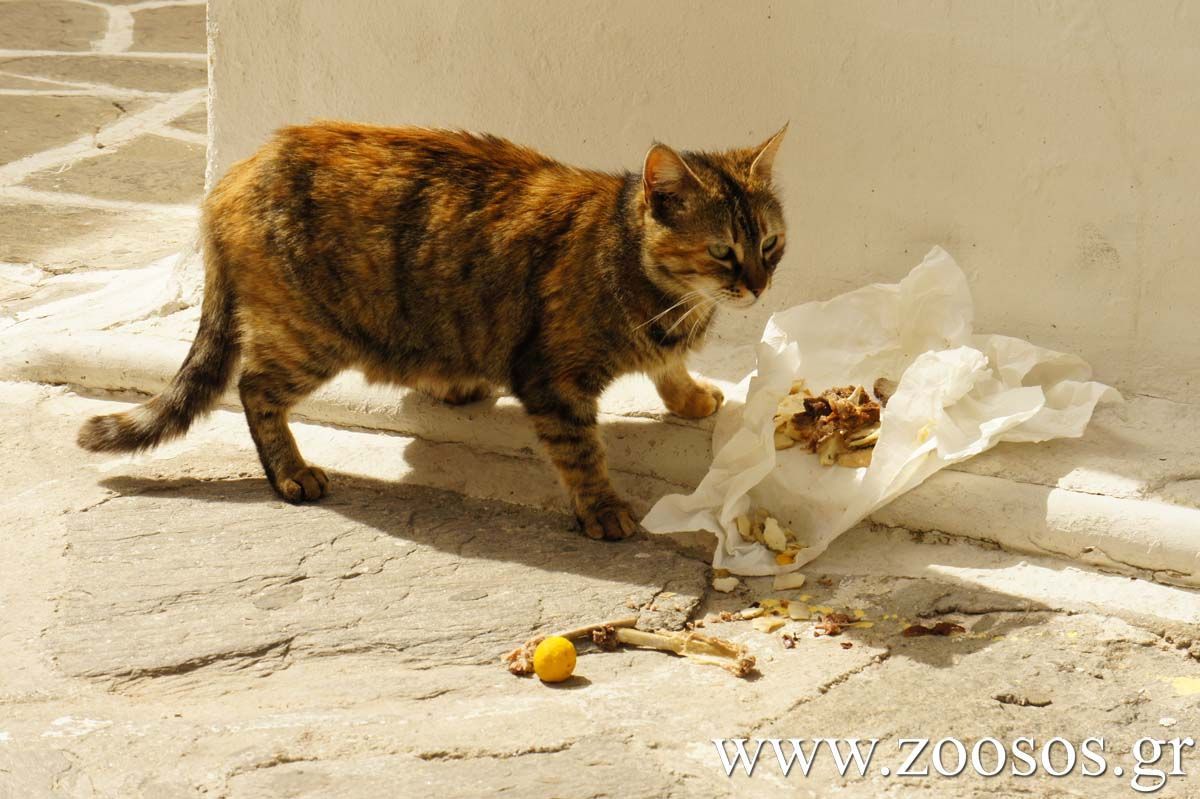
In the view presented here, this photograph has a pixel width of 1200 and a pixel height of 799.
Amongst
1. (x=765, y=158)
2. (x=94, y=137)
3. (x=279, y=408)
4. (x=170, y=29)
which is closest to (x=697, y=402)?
(x=765, y=158)

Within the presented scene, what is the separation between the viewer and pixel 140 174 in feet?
22.8

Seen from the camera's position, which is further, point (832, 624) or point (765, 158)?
point (765, 158)

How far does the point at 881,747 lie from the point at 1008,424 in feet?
4.19


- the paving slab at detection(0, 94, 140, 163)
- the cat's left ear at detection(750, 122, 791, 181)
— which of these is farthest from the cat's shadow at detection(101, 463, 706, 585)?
the paving slab at detection(0, 94, 140, 163)

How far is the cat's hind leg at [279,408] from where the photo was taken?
3969 millimetres

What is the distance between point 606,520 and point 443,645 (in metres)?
0.75

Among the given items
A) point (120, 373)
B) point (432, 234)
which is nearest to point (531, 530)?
point (432, 234)

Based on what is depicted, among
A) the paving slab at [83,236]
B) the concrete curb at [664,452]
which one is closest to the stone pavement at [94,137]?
the paving slab at [83,236]

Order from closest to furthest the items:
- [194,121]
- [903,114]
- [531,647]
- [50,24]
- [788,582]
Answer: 1. [531,647]
2. [788,582]
3. [903,114]
4. [194,121]
5. [50,24]

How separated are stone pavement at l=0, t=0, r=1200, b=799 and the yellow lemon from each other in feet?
0.12

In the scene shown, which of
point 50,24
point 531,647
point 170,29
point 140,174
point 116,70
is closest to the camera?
point 531,647

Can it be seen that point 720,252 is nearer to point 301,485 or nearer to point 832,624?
point 832,624

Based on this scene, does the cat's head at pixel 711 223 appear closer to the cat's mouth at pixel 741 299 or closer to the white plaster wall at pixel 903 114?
the cat's mouth at pixel 741 299

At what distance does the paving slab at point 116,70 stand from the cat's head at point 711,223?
5784 mm
